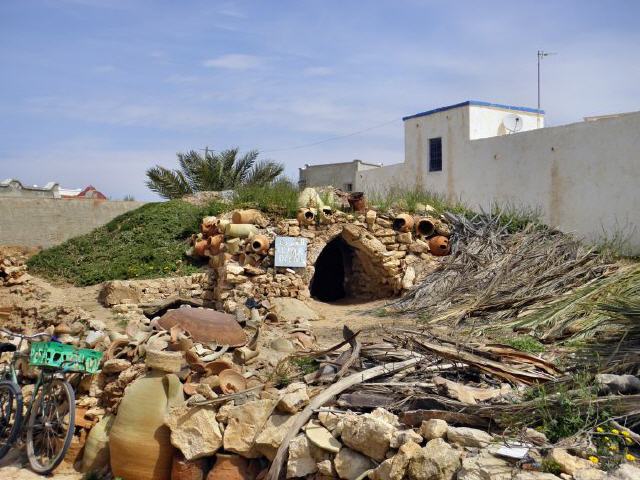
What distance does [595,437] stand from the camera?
4129mm

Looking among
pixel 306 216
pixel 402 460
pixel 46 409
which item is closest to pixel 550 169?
pixel 306 216

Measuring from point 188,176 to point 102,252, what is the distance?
6070 millimetres

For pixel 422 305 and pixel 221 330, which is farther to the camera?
pixel 422 305

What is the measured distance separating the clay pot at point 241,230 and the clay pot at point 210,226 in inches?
35.0

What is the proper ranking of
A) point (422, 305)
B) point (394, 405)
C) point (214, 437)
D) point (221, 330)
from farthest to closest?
point (422, 305)
point (221, 330)
point (214, 437)
point (394, 405)

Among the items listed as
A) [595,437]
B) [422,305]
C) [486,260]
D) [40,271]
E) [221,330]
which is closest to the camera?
[595,437]

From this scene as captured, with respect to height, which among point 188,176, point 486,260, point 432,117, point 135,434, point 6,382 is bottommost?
point 135,434

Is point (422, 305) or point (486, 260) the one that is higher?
point (486, 260)

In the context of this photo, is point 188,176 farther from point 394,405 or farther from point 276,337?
point 394,405

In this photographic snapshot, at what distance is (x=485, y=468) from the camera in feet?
13.0

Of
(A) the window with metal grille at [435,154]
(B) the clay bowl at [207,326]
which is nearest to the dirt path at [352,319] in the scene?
(B) the clay bowl at [207,326]

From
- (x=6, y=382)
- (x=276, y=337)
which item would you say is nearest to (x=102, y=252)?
(x=276, y=337)

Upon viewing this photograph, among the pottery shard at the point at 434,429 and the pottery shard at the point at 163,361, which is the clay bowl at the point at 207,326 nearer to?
the pottery shard at the point at 163,361

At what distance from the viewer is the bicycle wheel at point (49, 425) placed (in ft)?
19.1
